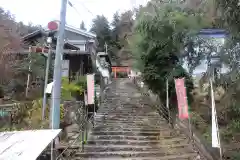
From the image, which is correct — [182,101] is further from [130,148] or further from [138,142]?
[130,148]

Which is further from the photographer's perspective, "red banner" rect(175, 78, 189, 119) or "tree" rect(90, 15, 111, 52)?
"tree" rect(90, 15, 111, 52)

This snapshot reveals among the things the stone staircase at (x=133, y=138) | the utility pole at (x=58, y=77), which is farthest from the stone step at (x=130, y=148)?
the utility pole at (x=58, y=77)

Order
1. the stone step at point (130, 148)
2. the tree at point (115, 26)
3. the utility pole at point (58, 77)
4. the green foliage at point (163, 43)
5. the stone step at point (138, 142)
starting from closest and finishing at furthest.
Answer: the utility pole at point (58, 77) → the stone step at point (130, 148) → the stone step at point (138, 142) → the green foliage at point (163, 43) → the tree at point (115, 26)

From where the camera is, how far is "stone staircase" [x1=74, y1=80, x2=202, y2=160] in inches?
414

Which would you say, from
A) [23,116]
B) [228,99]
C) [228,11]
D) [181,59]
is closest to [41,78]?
[23,116]

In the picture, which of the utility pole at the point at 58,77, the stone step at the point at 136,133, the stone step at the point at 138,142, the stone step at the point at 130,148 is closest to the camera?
the utility pole at the point at 58,77

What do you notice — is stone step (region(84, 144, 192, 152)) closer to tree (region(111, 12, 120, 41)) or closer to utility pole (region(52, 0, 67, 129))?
utility pole (region(52, 0, 67, 129))

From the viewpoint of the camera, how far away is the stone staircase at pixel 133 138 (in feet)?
34.5

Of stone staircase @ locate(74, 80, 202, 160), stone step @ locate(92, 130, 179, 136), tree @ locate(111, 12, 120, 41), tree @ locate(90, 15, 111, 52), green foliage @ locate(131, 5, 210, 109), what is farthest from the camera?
tree @ locate(111, 12, 120, 41)

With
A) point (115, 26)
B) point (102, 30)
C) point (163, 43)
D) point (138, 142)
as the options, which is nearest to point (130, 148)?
point (138, 142)

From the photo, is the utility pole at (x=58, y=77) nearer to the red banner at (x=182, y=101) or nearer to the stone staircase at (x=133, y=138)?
the stone staircase at (x=133, y=138)

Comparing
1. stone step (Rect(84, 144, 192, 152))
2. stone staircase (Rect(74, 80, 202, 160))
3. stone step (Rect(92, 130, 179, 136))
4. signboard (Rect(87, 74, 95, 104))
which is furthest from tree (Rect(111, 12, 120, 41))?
stone step (Rect(84, 144, 192, 152))

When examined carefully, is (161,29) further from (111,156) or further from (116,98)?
(116,98)

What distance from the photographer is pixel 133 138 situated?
12.2 m
